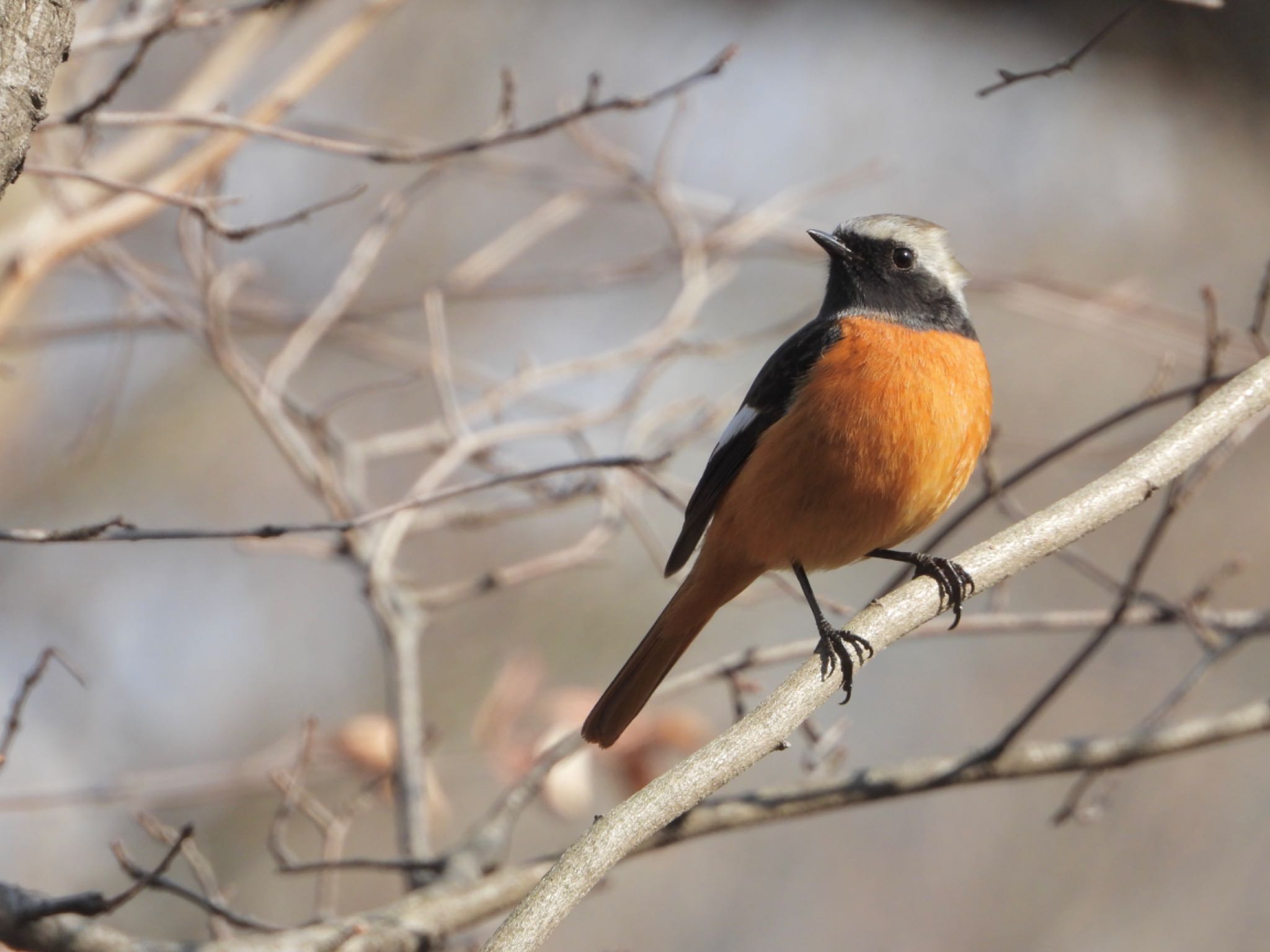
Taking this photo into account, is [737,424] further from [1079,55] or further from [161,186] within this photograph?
[161,186]

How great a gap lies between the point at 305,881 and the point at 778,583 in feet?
22.8

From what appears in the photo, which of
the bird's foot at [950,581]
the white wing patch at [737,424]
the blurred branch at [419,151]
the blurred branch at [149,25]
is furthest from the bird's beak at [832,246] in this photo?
the blurred branch at [149,25]

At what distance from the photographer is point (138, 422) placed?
32.8 feet

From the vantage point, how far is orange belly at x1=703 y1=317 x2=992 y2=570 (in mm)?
3561

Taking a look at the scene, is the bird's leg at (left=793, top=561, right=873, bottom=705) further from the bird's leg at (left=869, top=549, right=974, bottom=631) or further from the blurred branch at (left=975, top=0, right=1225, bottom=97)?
the blurred branch at (left=975, top=0, right=1225, bottom=97)

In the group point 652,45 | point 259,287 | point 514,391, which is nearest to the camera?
point 514,391

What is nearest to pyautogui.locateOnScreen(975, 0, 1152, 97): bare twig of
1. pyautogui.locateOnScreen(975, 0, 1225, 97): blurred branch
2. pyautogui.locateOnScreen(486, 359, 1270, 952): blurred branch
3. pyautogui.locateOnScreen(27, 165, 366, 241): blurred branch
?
pyautogui.locateOnScreen(975, 0, 1225, 97): blurred branch

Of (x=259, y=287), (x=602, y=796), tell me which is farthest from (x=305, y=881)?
(x=259, y=287)

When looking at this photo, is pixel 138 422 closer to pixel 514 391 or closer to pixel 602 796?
pixel 602 796

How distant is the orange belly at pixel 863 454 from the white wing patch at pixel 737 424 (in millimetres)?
186

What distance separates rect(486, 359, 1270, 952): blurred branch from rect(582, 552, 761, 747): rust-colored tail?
2.92ft

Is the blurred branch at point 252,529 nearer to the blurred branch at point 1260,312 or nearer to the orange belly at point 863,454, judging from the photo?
the orange belly at point 863,454

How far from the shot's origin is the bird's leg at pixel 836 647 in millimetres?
2666

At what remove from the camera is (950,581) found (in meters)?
3.07
